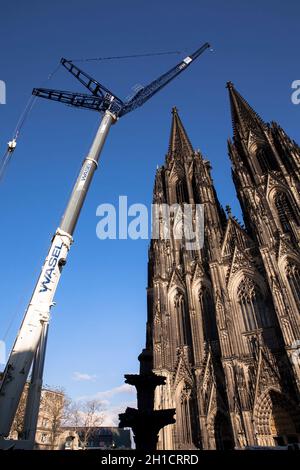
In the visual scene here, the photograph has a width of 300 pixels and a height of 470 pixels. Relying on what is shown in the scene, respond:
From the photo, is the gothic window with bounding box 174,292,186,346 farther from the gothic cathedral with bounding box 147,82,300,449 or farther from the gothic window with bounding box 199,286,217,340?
the gothic window with bounding box 199,286,217,340

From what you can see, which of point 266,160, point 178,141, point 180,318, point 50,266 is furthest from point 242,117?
point 50,266

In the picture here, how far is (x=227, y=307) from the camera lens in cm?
2498

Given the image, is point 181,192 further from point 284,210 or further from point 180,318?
point 180,318

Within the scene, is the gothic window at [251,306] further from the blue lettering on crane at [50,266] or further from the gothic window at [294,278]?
the blue lettering on crane at [50,266]

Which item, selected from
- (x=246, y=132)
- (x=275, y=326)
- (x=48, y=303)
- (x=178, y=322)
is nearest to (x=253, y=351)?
(x=275, y=326)

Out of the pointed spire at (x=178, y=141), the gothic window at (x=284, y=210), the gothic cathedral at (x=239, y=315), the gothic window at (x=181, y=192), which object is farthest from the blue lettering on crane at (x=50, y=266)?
the pointed spire at (x=178, y=141)

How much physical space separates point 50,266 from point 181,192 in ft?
99.7

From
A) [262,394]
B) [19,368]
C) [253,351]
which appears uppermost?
[253,351]

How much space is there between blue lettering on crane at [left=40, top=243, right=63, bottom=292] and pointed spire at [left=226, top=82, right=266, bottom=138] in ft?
104

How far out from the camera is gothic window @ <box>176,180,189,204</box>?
3903cm

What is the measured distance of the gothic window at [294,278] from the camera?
23.4 m

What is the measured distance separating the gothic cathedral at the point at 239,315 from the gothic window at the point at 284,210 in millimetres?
92

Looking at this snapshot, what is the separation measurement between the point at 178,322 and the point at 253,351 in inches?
296
